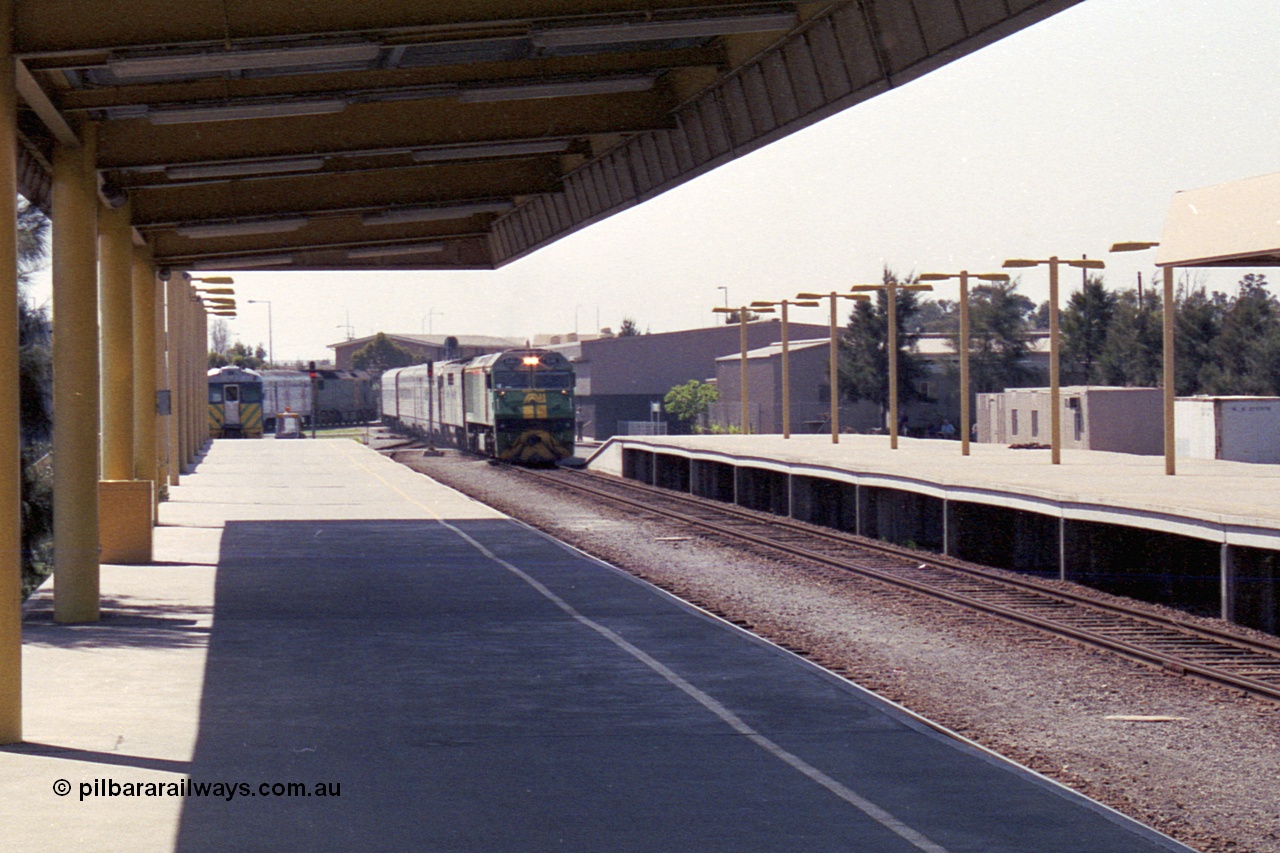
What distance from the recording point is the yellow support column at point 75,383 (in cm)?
1366

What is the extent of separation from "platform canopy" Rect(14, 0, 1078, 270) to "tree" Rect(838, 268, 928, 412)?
53.4 metres

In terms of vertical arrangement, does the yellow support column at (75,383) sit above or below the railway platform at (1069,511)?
A: above

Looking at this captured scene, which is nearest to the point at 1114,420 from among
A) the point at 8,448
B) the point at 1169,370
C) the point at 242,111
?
the point at 1169,370

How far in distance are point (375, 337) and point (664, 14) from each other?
467 feet

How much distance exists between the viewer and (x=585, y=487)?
37344 mm

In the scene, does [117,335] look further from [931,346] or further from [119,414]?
[931,346]

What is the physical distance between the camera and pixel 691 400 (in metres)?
85.8

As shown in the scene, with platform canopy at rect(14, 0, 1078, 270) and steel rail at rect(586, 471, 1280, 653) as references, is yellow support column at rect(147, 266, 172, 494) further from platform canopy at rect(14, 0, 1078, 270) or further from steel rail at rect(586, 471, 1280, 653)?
steel rail at rect(586, 471, 1280, 653)

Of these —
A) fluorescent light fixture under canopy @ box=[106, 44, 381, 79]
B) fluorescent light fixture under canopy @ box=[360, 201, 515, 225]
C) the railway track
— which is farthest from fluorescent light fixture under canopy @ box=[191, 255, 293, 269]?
fluorescent light fixture under canopy @ box=[106, 44, 381, 79]

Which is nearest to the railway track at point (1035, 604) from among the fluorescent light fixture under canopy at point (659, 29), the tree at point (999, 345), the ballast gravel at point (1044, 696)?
the ballast gravel at point (1044, 696)

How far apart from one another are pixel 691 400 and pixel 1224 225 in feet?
207

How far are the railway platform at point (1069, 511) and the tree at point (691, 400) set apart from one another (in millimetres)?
49578

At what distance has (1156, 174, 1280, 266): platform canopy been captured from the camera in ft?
70.8

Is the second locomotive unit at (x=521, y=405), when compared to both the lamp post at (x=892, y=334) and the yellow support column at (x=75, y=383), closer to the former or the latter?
the lamp post at (x=892, y=334)
